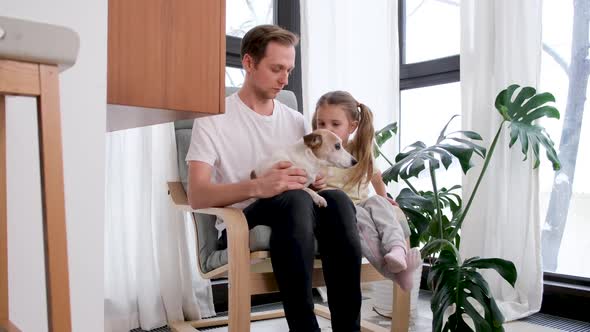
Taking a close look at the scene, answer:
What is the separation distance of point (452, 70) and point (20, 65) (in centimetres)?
252

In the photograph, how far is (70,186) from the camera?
84 cm

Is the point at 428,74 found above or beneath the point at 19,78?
above

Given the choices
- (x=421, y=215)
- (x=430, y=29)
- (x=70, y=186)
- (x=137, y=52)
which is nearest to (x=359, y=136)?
(x=421, y=215)

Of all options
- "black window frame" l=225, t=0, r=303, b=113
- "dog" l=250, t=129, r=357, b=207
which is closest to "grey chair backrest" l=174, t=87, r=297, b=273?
"dog" l=250, t=129, r=357, b=207

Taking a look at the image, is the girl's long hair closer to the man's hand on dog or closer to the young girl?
the young girl

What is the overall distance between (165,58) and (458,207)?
162 centimetres

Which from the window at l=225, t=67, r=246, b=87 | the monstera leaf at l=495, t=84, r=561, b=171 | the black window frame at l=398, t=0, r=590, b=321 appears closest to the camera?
the monstera leaf at l=495, t=84, r=561, b=171

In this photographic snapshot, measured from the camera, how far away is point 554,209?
2.42 metres

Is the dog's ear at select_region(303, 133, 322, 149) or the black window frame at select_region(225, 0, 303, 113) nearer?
the dog's ear at select_region(303, 133, 322, 149)

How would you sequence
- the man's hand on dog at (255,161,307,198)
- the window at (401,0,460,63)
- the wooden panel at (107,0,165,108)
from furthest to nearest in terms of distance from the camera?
1. the window at (401,0,460,63)
2. the man's hand on dog at (255,161,307,198)
3. the wooden panel at (107,0,165,108)

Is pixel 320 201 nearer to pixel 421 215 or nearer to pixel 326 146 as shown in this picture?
pixel 326 146

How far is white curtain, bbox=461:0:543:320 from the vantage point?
7.35 ft

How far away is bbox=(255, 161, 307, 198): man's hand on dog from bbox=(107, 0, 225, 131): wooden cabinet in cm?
39

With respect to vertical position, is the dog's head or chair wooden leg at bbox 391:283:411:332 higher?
the dog's head
